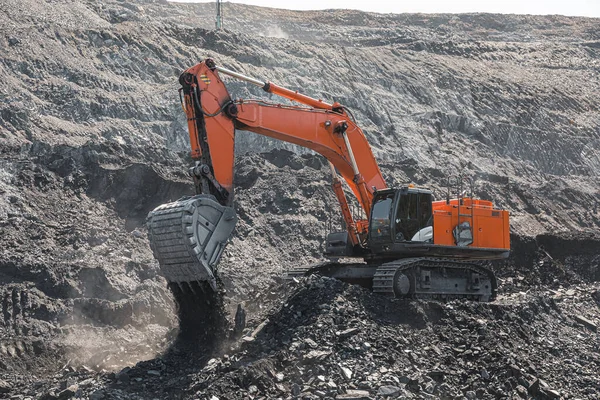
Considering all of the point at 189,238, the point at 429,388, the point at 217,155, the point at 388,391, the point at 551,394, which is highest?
the point at 217,155

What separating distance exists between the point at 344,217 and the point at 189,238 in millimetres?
4414

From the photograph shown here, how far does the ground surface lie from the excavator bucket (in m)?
1.10

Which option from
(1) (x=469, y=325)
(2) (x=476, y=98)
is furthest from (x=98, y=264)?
(2) (x=476, y=98)

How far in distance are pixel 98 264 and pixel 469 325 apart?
8.78m

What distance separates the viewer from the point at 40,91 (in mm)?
26641

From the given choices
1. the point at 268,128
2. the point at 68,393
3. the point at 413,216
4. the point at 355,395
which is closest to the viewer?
the point at 355,395

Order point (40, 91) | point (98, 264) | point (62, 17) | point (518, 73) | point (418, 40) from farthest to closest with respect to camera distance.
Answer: point (418, 40)
point (518, 73)
point (62, 17)
point (40, 91)
point (98, 264)

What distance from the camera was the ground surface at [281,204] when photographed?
10070mm

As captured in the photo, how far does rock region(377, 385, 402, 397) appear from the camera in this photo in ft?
29.2

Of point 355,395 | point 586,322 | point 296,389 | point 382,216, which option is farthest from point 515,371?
Result: point 586,322

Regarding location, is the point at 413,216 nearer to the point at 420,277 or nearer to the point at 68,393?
the point at 420,277

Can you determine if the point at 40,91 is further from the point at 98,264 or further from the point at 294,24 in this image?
the point at 294,24

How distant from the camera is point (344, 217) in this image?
1418cm

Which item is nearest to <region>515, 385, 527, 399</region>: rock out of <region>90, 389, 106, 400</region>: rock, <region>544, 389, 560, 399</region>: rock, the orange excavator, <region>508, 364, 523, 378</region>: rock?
<region>508, 364, 523, 378</region>: rock
